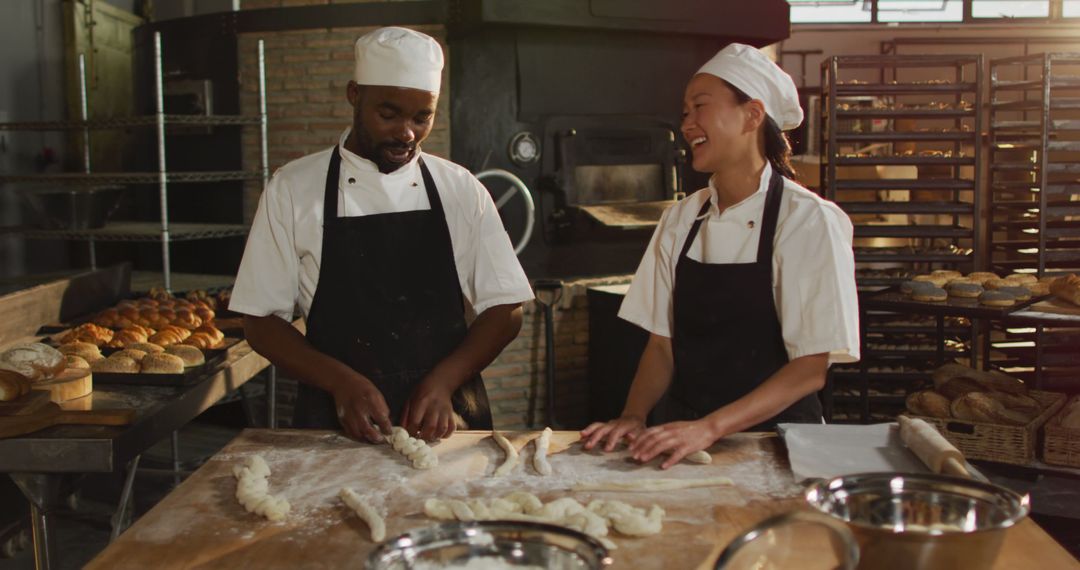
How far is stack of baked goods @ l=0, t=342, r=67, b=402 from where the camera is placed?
7.96 feet

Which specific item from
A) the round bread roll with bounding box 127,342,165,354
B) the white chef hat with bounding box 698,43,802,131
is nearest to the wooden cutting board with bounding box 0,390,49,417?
the round bread roll with bounding box 127,342,165,354

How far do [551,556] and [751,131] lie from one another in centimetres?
128

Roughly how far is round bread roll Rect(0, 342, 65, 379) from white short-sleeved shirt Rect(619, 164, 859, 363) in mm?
1527

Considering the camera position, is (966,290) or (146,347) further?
(966,290)

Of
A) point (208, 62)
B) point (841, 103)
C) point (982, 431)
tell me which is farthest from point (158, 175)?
point (841, 103)

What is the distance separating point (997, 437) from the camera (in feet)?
12.3

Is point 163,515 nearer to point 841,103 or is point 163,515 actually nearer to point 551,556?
point 551,556

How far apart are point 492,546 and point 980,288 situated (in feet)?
12.1

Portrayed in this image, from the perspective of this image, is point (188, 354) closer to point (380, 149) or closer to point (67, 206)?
point (380, 149)

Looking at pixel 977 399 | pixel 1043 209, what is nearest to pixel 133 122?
pixel 977 399

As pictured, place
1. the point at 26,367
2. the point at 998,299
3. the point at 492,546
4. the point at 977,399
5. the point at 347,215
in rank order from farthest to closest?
the point at 998,299, the point at 977,399, the point at 26,367, the point at 347,215, the point at 492,546

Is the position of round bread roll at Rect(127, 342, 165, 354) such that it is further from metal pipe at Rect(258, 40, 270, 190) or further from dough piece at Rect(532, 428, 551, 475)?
metal pipe at Rect(258, 40, 270, 190)

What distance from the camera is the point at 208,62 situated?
5.84 metres

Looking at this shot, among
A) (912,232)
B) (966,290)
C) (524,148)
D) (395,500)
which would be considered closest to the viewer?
(395,500)
